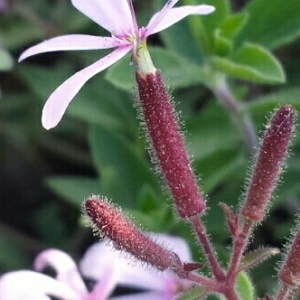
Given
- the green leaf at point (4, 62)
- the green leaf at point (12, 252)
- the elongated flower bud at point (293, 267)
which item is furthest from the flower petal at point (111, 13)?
the green leaf at point (12, 252)

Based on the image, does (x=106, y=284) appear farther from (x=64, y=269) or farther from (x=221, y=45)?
(x=221, y=45)

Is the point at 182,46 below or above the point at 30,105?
below

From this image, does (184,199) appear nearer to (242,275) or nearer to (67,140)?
(242,275)

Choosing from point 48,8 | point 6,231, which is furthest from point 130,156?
point 48,8

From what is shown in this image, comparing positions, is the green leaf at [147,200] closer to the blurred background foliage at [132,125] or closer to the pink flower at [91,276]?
the blurred background foliage at [132,125]

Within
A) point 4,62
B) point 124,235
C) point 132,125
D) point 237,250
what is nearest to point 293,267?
point 237,250

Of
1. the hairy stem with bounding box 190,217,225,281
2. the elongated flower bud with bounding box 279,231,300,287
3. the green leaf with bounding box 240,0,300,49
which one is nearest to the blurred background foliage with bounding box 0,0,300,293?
the green leaf with bounding box 240,0,300,49

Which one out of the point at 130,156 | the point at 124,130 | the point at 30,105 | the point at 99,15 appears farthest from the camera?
the point at 30,105

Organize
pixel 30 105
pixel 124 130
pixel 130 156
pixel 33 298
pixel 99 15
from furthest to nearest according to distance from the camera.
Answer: pixel 30 105 < pixel 124 130 < pixel 130 156 < pixel 33 298 < pixel 99 15
